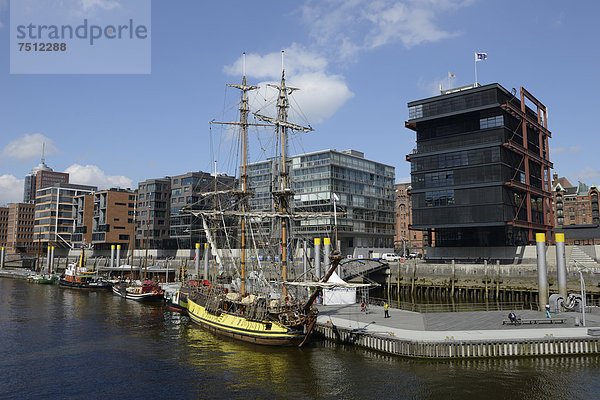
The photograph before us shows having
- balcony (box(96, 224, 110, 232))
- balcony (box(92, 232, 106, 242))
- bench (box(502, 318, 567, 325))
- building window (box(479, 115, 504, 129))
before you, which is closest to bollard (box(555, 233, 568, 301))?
bench (box(502, 318, 567, 325))

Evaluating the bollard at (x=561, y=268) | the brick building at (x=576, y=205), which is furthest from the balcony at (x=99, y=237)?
the brick building at (x=576, y=205)

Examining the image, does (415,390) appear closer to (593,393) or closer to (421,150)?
(593,393)

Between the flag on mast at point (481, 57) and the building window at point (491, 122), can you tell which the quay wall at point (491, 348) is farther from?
the flag on mast at point (481, 57)

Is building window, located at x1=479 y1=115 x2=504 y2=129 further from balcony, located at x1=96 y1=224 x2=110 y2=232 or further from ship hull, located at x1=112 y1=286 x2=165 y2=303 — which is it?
balcony, located at x1=96 y1=224 x2=110 y2=232

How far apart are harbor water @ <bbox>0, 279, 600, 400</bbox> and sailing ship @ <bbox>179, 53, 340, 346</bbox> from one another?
1448mm

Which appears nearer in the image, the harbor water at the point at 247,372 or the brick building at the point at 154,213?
the harbor water at the point at 247,372

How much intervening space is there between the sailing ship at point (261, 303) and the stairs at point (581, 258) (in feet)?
167

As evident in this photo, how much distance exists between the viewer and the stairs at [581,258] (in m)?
72.1

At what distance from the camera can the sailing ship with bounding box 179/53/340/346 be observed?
3897 cm

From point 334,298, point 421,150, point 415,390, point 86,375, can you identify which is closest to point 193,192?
point 421,150

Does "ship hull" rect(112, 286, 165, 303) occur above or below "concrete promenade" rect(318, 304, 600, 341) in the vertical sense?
below

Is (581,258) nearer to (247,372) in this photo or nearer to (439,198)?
(439,198)

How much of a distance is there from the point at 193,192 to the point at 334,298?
311 ft

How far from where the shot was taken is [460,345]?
32.7m
